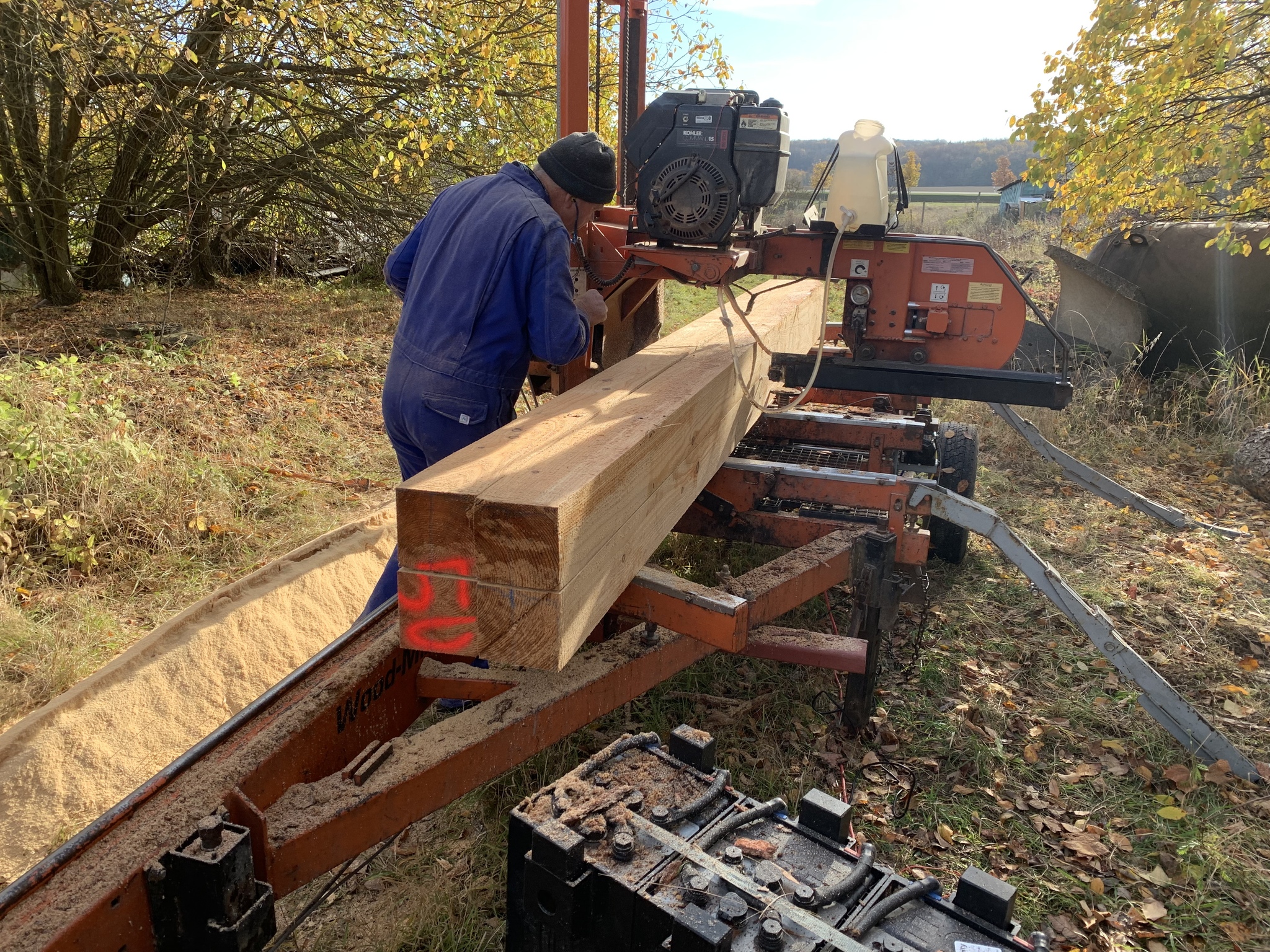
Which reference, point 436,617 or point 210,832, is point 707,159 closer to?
point 436,617

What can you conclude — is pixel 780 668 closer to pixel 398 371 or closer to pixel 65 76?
pixel 398 371

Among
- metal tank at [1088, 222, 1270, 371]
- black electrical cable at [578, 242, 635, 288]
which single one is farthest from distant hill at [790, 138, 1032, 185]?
black electrical cable at [578, 242, 635, 288]

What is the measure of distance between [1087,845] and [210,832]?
2831 mm

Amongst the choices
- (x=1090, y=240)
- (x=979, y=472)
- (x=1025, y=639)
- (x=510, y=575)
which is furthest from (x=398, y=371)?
(x=1090, y=240)

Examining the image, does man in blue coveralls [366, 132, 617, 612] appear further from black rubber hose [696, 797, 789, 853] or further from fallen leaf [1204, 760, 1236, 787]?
fallen leaf [1204, 760, 1236, 787]

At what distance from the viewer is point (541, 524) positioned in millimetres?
1919

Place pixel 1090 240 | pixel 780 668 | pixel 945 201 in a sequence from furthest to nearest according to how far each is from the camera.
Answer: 1. pixel 945 201
2. pixel 1090 240
3. pixel 780 668

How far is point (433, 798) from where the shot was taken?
78.6 inches

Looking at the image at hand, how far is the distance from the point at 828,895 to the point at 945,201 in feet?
157

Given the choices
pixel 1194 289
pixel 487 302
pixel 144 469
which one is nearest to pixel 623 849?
pixel 487 302

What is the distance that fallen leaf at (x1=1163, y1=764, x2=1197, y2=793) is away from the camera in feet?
10.9

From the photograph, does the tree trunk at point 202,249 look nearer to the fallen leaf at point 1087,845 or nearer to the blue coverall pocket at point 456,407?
the blue coverall pocket at point 456,407

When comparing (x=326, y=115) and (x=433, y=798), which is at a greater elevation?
(x=326, y=115)

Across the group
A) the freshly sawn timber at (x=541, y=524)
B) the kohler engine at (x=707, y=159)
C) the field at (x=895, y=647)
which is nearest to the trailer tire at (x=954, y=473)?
the field at (x=895, y=647)
